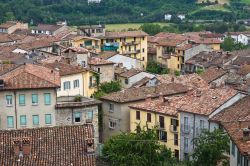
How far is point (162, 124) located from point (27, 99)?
1380cm

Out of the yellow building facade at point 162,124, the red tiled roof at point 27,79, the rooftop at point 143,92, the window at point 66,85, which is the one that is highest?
the red tiled roof at point 27,79

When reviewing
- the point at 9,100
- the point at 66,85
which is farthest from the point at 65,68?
the point at 9,100

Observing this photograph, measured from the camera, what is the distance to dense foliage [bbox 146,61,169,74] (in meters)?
108

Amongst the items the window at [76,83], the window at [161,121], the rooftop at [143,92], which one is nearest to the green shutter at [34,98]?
the rooftop at [143,92]

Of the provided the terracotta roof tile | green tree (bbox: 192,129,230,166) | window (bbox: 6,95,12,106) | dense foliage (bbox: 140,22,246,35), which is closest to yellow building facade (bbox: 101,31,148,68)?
the terracotta roof tile

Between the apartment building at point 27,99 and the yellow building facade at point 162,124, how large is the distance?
30.9ft

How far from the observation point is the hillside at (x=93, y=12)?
176 metres

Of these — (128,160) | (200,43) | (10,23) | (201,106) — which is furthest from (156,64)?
(128,160)

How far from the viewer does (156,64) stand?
375ft

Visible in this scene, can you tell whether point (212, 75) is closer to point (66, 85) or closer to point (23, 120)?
point (66, 85)

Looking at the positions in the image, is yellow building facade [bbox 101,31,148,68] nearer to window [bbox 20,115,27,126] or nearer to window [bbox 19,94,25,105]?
window [bbox 20,115,27,126]

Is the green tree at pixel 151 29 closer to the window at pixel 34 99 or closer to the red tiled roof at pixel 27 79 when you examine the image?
the red tiled roof at pixel 27 79

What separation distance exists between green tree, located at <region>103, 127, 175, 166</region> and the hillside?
12706cm

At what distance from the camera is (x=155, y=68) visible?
110938mm
